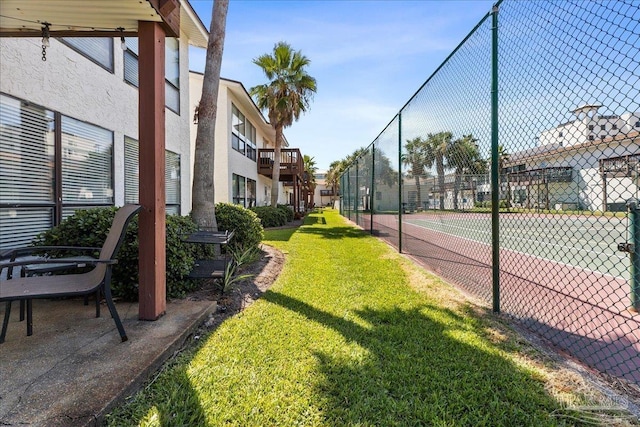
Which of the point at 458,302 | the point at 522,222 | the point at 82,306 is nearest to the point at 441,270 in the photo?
the point at 458,302

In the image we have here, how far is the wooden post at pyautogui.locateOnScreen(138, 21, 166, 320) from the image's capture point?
2949 millimetres

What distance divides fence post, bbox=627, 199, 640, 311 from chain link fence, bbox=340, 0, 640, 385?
10 mm

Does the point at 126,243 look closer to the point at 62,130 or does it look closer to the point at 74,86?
the point at 62,130

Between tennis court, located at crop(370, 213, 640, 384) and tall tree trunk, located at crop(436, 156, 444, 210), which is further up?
tall tree trunk, located at crop(436, 156, 444, 210)

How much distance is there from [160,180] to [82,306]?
5.66 ft

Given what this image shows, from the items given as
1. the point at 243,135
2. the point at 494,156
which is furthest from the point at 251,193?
the point at 494,156

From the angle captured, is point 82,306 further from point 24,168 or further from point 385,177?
point 385,177

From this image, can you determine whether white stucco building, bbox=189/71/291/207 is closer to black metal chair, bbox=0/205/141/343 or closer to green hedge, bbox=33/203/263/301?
green hedge, bbox=33/203/263/301

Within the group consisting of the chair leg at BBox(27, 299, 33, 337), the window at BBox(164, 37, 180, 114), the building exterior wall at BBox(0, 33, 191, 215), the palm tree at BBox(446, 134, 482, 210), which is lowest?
the chair leg at BBox(27, 299, 33, 337)

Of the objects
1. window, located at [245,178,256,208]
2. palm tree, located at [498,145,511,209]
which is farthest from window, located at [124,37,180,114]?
window, located at [245,178,256,208]

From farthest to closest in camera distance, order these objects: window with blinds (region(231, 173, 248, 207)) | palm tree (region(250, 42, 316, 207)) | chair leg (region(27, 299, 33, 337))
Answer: palm tree (region(250, 42, 316, 207)) < window with blinds (region(231, 173, 248, 207)) < chair leg (region(27, 299, 33, 337))

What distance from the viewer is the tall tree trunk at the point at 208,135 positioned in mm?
5672

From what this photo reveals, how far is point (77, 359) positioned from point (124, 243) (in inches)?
62.5

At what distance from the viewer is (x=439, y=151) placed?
535cm
